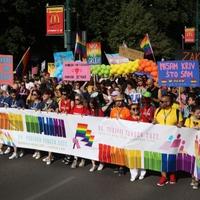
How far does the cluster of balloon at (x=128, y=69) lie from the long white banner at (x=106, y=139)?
261 inches

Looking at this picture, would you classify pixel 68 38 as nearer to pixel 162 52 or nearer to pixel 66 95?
pixel 66 95

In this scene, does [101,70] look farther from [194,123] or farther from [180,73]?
[194,123]

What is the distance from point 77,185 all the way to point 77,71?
5647 mm

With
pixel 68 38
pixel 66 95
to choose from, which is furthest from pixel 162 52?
pixel 66 95

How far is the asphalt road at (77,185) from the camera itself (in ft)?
30.7

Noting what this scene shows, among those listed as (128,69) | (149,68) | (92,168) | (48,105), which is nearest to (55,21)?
(128,69)

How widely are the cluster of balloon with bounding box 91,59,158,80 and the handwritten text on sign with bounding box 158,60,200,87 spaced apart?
5.44 meters

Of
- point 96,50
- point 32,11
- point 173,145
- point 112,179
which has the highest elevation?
point 32,11

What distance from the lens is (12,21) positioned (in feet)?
139

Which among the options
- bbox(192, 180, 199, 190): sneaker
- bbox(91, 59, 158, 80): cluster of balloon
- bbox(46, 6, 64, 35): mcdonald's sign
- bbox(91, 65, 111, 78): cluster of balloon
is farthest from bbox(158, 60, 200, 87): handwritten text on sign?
bbox(46, 6, 64, 35): mcdonald's sign

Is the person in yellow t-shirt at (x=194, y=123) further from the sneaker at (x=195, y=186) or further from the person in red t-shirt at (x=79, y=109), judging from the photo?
the person in red t-shirt at (x=79, y=109)

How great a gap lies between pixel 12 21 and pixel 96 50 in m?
22.9

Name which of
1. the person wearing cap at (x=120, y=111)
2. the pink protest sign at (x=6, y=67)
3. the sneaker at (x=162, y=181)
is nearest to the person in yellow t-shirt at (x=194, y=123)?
the sneaker at (x=162, y=181)

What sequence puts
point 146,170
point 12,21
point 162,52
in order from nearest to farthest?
point 146,170
point 12,21
point 162,52
